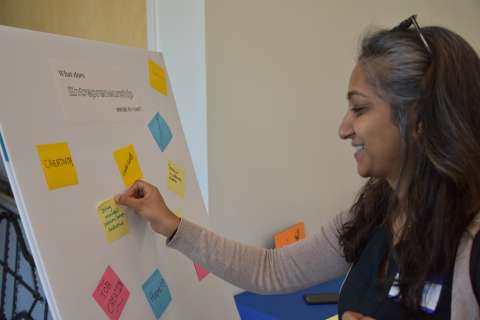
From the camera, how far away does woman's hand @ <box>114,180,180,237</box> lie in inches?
36.1

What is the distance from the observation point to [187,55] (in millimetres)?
1636

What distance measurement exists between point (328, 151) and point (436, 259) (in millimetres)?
1339

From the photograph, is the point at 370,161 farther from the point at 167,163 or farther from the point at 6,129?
the point at 6,129

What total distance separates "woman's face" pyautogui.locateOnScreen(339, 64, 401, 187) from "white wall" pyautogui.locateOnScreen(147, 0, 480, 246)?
77cm

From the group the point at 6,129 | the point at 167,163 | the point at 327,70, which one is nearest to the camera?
the point at 6,129

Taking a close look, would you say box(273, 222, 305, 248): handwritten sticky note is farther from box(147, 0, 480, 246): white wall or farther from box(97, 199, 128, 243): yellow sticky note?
box(97, 199, 128, 243): yellow sticky note

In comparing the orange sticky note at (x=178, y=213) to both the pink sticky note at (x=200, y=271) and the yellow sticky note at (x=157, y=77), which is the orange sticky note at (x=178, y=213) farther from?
the yellow sticky note at (x=157, y=77)

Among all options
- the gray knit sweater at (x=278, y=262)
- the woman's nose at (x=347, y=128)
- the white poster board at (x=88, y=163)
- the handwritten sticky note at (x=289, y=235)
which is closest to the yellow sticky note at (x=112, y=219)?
the white poster board at (x=88, y=163)

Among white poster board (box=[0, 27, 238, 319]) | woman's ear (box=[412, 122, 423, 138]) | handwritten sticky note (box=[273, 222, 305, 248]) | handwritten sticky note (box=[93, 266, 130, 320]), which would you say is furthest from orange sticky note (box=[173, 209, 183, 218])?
handwritten sticky note (box=[273, 222, 305, 248])

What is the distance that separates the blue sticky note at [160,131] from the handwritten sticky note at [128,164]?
0.36 ft

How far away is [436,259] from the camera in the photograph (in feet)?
2.92

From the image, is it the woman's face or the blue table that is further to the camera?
the blue table

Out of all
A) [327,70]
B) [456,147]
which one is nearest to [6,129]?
[456,147]

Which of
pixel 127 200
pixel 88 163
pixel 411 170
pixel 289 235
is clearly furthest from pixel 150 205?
pixel 289 235
